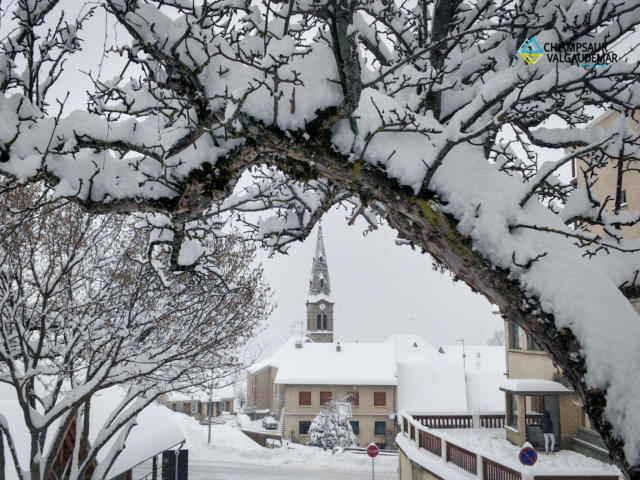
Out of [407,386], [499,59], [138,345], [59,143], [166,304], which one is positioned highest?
[499,59]

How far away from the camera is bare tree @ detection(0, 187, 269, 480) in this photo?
7352 millimetres

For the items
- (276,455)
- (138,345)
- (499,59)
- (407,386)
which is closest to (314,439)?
(276,455)

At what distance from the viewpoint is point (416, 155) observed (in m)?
3.52

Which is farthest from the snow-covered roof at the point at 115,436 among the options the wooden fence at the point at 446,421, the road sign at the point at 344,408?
the road sign at the point at 344,408

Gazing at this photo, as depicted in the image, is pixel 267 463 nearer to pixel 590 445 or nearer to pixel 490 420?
pixel 490 420

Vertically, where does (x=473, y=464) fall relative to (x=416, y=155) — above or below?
below

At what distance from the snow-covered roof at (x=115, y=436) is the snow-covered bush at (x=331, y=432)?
1983 centimetres

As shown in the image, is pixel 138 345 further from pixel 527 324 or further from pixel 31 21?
pixel 527 324

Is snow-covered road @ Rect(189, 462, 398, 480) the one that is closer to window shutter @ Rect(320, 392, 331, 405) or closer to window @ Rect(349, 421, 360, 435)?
window @ Rect(349, 421, 360, 435)

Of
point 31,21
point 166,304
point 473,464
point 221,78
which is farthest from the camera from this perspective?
point 473,464

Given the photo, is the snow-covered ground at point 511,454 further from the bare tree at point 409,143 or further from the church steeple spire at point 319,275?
the church steeple spire at point 319,275

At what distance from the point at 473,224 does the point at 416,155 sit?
70 centimetres

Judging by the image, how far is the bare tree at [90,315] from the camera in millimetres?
7352

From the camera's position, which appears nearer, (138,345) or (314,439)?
(138,345)
